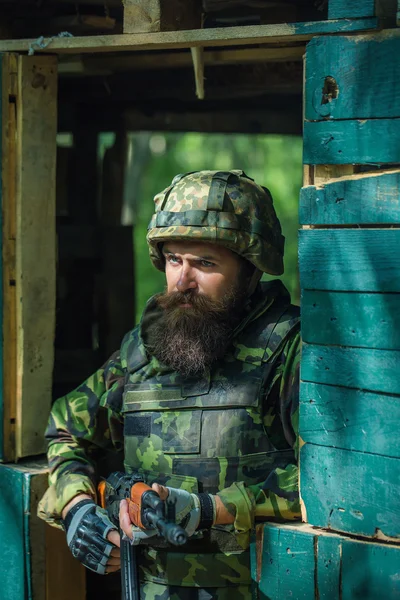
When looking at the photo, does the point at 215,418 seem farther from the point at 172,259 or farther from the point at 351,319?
the point at 351,319

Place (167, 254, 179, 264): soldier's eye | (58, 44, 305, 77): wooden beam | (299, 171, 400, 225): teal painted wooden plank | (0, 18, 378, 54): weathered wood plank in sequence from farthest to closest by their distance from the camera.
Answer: (58, 44, 305, 77): wooden beam < (167, 254, 179, 264): soldier's eye < (0, 18, 378, 54): weathered wood plank < (299, 171, 400, 225): teal painted wooden plank

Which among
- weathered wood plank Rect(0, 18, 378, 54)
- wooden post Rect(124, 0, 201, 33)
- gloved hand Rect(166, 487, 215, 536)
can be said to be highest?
wooden post Rect(124, 0, 201, 33)

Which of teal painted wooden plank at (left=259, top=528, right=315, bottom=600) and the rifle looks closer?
the rifle

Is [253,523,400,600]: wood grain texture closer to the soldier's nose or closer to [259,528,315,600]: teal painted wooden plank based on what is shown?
[259,528,315,600]: teal painted wooden plank

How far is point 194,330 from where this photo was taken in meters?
3.84

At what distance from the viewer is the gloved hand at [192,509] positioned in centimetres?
342

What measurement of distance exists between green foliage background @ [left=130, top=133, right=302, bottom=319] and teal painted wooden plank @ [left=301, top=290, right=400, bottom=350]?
257cm

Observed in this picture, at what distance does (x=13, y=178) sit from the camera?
419cm

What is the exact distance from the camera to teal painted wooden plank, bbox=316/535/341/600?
326cm

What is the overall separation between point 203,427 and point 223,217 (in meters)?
0.86

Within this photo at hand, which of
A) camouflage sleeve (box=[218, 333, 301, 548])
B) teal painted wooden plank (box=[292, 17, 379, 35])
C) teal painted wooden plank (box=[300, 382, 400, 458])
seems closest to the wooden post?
teal painted wooden plank (box=[292, 17, 379, 35])

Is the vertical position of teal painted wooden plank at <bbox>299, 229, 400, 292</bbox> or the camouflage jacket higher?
teal painted wooden plank at <bbox>299, 229, 400, 292</bbox>

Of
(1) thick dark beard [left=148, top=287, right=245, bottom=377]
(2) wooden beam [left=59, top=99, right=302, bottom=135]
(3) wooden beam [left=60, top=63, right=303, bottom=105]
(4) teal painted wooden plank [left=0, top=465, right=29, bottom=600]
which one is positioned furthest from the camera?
(2) wooden beam [left=59, top=99, right=302, bottom=135]

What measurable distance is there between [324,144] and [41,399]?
6.16ft
